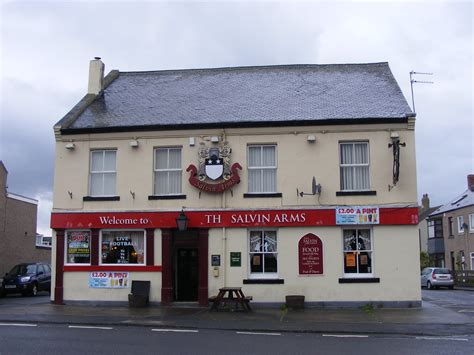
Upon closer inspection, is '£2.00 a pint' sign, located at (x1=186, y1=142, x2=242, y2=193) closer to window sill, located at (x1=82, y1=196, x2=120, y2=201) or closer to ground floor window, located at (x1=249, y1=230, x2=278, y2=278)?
ground floor window, located at (x1=249, y1=230, x2=278, y2=278)

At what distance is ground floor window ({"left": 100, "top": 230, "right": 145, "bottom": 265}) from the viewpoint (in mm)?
20875

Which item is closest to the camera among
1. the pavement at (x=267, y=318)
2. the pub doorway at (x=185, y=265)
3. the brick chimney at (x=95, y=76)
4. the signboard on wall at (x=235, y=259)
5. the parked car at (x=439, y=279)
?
the pavement at (x=267, y=318)

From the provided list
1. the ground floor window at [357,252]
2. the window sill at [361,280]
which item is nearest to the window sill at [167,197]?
the ground floor window at [357,252]

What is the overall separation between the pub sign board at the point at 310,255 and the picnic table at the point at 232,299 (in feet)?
7.79

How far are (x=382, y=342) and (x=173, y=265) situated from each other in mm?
9828

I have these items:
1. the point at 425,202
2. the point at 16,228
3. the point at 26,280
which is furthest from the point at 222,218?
the point at 425,202

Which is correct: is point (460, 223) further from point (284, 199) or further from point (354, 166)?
point (284, 199)

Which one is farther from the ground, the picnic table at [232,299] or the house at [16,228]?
the house at [16,228]

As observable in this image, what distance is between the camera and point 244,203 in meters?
20.4

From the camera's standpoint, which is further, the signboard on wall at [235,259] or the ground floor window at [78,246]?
the ground floor window at [78,246]

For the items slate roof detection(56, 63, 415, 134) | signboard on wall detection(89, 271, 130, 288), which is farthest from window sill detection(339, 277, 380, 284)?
signboard on wall detection(89, 271, 130, 288)

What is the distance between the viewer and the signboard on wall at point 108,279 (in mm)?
20562

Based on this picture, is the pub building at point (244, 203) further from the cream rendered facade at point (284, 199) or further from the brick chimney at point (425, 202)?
the brick chimney at point (425, 202)

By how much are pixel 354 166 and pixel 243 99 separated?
5.21 metres
